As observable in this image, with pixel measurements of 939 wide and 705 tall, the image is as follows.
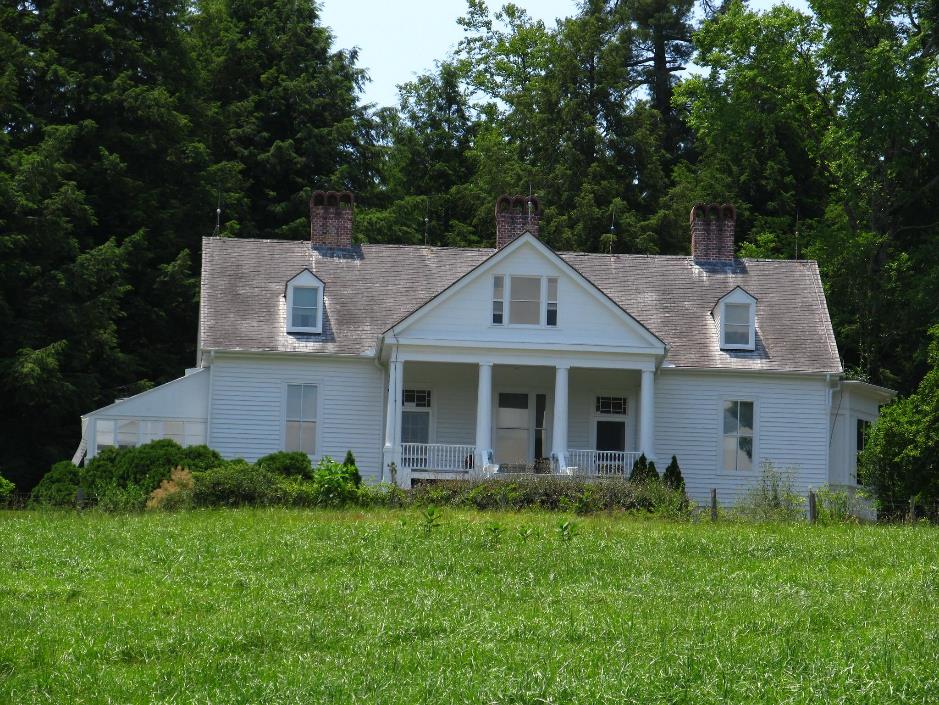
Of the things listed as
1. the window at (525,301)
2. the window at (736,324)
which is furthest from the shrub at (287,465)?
the window at (736,324)

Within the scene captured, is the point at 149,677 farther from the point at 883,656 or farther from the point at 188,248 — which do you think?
the point at 188,248

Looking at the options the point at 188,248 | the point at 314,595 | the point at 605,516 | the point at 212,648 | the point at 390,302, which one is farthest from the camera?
the point at 188,248

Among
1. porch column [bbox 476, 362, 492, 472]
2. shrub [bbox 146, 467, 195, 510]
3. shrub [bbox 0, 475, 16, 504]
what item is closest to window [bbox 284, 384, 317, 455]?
porch column [bbox 476, 362, 492, 472]

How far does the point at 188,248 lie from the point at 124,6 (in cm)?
788

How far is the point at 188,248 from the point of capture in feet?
150

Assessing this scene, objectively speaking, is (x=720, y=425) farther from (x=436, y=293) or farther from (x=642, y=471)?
(x=436, y=293)

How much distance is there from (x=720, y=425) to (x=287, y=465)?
446 inches

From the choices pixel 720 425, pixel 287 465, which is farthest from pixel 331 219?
pixel 720 425

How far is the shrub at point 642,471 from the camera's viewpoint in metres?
30.0

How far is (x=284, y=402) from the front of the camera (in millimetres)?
33219

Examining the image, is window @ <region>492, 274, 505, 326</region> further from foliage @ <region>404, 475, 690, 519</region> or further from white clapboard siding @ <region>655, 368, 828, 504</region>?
foliage @ <region>404, 475, 690, 519</region>

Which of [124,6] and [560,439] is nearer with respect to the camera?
[560,439]

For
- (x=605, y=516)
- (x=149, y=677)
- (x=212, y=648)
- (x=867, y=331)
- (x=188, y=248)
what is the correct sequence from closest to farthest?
(x=149, y=677) < (x=212, y=648) < (x=605, y=516) < (x=867, y=331) < (x=188, y=248)

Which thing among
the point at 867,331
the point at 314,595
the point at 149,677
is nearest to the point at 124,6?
the point at 867,331
